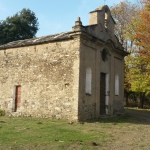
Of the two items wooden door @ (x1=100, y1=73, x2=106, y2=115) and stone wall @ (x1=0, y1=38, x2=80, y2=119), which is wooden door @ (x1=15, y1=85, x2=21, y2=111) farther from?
wooden door @ (x1=100, y1=73, x2=106, y2=115)

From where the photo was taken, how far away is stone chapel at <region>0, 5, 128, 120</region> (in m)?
14.6

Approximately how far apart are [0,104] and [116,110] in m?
8.71

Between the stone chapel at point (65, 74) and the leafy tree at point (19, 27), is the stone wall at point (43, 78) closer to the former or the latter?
the stone chapel at point (65, 74)

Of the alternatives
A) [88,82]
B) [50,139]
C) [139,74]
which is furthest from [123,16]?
[50,139]

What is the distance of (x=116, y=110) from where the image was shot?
19188 mm

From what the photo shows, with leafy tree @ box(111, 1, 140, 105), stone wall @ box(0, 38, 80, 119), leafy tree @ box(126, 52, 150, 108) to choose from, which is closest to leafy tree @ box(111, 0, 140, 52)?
leafy tree @ box(111, 1, 140, 105)

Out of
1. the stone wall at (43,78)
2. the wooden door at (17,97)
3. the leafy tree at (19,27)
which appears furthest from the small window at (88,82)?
the leafy tree at (19,27)

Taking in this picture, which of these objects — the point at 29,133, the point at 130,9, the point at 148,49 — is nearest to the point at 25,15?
the point at 130,9

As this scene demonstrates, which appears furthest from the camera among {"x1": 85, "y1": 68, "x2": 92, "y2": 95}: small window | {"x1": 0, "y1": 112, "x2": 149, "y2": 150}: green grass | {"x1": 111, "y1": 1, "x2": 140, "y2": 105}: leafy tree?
{"x1": 111, "y1": 1, "x2": 140, "y2": 105}: leafy tree

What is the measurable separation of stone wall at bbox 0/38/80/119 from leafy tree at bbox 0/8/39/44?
1724 centimetres

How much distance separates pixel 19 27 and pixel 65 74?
22.8m

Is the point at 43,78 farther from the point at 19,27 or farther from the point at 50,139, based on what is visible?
the point at 19,27

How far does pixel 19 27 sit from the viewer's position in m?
35.4

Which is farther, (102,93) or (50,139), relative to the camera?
(102,93)
